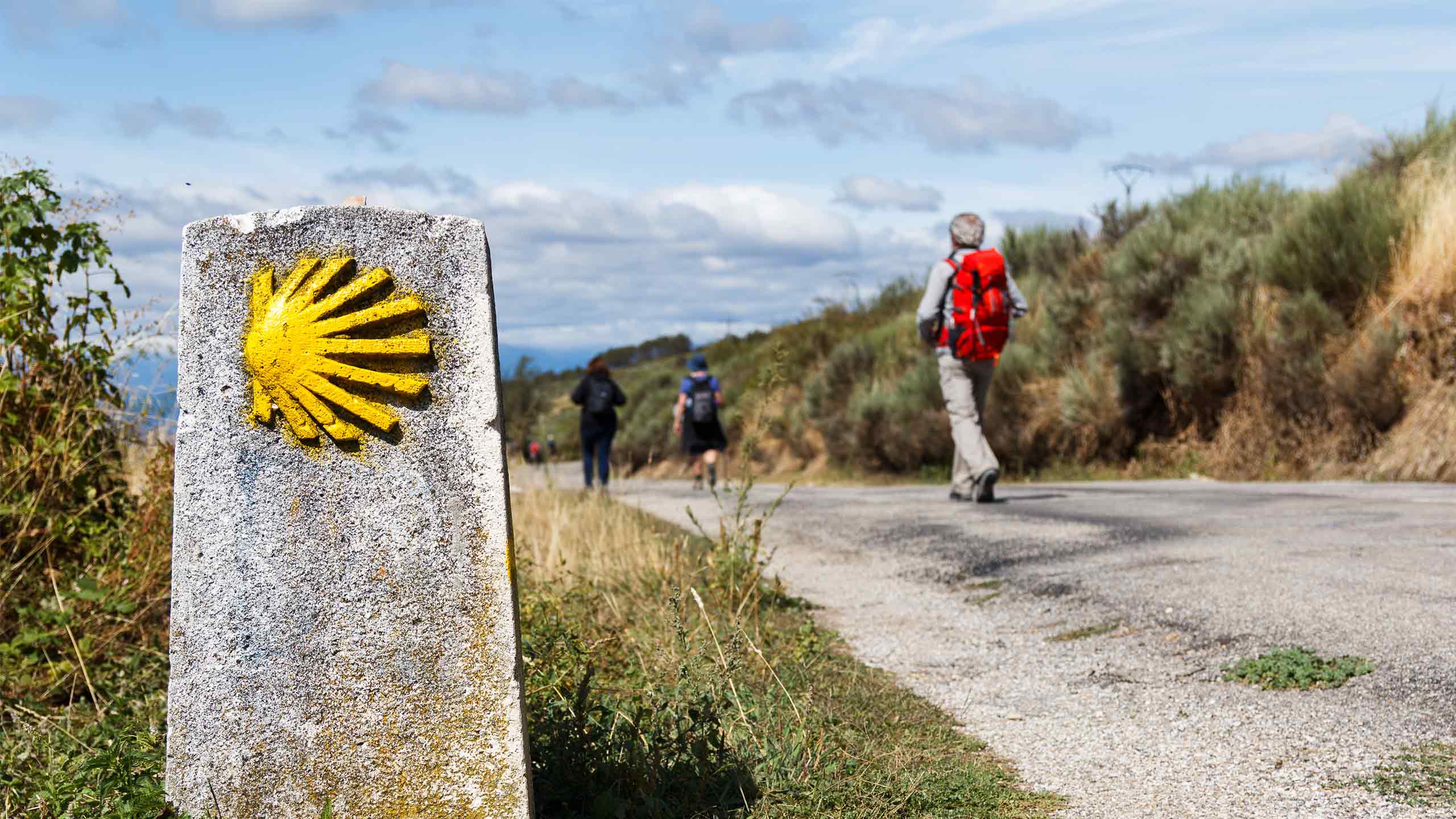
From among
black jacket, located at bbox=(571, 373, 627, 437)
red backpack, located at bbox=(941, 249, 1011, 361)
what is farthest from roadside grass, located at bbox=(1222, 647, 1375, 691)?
black jacket, located at bbox=(571, 373, 627, 437)

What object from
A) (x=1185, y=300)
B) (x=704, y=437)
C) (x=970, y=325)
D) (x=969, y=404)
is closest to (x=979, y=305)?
(x=970, y=325)

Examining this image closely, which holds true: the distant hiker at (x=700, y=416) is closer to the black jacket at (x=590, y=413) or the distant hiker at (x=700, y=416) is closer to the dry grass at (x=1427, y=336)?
the black jacket at (x=590, y=413)

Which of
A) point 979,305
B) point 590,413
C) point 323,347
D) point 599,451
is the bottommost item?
point 599,451

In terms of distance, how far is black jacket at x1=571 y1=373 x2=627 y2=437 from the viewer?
1351 cm

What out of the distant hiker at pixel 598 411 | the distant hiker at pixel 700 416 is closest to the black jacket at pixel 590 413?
the distant hiker at pixel 598 411

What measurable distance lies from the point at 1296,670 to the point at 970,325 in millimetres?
5318

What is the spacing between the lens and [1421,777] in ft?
11.7

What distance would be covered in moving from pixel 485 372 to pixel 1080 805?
214 centimetres

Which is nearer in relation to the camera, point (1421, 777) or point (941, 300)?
point (1421, 777)

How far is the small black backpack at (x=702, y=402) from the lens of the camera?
14.4 metres

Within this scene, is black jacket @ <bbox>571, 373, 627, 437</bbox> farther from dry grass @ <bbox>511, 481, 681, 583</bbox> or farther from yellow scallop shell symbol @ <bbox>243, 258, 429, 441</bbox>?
yellow scallop shell symbol @ <bbox>243, 258, 429, 441</bbox>

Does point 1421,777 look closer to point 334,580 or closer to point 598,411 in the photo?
point 334,580

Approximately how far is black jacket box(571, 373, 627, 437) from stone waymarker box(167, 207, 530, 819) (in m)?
10.5

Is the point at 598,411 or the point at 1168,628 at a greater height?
the point at 598,411
